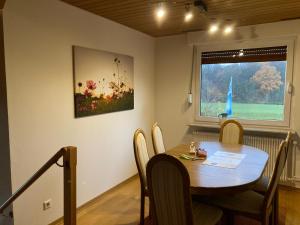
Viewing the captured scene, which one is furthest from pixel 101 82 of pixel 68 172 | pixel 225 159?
pixel 68 172

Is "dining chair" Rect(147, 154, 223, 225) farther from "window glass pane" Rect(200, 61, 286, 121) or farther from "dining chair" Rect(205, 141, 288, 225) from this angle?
"window glass pane" Rect(200, 61, 286, 121)

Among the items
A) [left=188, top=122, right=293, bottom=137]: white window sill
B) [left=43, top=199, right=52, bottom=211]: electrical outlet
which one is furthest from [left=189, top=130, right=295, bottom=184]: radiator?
[left=43, top=199, right=52, bottom=211]: electrical outlet

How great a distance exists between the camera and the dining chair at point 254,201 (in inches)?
78.4

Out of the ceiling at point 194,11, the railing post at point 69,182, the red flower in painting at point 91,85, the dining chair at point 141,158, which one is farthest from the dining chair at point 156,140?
the railing post at point 69,182

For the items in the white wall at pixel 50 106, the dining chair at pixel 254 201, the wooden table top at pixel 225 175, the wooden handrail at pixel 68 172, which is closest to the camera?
the wooden handrail at pixel 68 172

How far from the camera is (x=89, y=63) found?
294 centimetres

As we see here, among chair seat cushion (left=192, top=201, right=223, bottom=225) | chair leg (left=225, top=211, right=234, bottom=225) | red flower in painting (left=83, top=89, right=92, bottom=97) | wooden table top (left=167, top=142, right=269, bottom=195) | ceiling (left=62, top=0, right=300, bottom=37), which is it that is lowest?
chair leg (left=225, top=211, right=234, bottom=225)

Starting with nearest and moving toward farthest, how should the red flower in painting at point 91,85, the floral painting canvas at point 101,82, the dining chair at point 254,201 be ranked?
the dining chair at point 254,201
the floral painting canvas at point 101,82
the red flower in painting at point 91,85

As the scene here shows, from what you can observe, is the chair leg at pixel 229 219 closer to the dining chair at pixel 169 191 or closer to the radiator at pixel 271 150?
the dining chair at pixel 169 191

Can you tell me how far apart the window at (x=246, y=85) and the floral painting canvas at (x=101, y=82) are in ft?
4.13

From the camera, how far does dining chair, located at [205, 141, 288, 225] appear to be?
199 centimetres

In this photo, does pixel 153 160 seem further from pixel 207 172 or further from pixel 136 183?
pixel 136 183

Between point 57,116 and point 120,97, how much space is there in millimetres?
1073

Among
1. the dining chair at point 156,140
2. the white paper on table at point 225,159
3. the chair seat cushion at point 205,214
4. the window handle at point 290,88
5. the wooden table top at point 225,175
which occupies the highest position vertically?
the window handle at point 290,88
